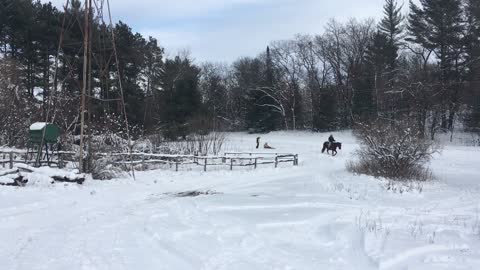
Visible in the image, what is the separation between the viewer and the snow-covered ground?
6789mm

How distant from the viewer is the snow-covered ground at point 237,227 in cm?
679

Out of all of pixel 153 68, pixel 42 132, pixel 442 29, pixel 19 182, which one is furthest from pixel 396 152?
pixel 153 68

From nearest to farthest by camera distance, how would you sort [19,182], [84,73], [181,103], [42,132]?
1. [19,182]
2. [84,73]
3. [42,132]
4. [181,103]

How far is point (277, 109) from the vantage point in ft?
235

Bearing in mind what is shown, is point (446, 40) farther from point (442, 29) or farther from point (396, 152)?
point (396, 152)

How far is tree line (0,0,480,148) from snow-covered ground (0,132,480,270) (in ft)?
27.2

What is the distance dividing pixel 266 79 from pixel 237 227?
219ft

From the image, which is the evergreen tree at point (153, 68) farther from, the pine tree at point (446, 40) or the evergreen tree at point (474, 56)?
the evergreen tree at point (474, 56)

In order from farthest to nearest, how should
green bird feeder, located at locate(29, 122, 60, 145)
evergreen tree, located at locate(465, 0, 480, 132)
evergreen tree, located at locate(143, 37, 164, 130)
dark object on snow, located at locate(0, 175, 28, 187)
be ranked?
evergreen tree, located at locate(143, 37, 164, 130)
evergreen tree, located at locate(465, 0, 480, 132)
green bird feeder, located at locate(29, 122, 60, 145)
dark object on snow, located at locate(0, 175, 28, 187)

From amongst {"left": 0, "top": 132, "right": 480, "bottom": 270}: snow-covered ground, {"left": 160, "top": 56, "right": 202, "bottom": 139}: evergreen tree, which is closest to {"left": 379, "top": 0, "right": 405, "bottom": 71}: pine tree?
{"left": 160, "top": 56, "right": 202, "bottom": 139}: evergreen tree

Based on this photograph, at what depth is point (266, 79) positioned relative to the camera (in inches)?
2948

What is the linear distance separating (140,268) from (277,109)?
6604 centimetres

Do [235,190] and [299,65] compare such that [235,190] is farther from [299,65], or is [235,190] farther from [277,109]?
[299,65]

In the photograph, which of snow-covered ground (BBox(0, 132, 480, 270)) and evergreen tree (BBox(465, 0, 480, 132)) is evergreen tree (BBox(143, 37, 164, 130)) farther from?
snow-covered ground (BBox(0, 132, 480, 270))
